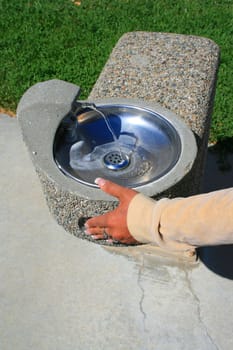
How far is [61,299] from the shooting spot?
4141 millimetres

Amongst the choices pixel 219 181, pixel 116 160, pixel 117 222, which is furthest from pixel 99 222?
pixel 219 181

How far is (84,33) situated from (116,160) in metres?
3.81

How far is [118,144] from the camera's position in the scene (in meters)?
4.30

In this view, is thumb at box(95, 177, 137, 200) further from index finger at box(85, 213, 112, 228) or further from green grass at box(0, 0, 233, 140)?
green grass at box(0, 0, 233, 140)

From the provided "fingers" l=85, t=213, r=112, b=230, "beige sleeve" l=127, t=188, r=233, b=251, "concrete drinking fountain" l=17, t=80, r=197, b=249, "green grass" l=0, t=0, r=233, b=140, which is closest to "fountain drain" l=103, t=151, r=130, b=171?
"concrete drinking fountain" l=17, t=80, r=197, b=249

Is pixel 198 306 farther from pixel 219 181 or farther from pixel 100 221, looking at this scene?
pixel 100 221

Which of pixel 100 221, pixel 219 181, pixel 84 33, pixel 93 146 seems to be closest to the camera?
pixel 100 221

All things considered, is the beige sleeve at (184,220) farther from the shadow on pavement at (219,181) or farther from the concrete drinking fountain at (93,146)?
the shadow on pavement at (219,181)

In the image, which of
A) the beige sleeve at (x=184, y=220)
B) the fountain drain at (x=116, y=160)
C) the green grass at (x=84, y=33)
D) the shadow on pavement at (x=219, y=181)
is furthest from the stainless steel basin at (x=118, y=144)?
the green grass at (x=84, y=33)

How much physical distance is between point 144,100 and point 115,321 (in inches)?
73.1

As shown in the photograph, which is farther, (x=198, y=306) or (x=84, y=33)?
(x=84, y=33)

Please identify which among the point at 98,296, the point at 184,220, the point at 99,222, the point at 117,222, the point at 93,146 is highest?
the point at 184,220

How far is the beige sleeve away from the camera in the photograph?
224 centimetres

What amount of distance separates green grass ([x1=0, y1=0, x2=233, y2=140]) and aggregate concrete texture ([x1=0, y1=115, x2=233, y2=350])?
6.61ft
